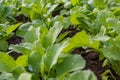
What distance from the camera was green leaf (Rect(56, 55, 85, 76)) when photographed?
1.28 meters

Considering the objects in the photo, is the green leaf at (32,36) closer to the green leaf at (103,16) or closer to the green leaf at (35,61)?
the green leaf at (35,61)

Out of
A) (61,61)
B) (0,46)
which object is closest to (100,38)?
(61,61)

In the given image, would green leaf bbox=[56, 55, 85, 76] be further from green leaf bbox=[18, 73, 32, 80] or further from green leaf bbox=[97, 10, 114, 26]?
green leaf bbox=[97, 10, 114, 26]

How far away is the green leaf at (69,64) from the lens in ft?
4.19

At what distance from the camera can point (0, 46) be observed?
224cm

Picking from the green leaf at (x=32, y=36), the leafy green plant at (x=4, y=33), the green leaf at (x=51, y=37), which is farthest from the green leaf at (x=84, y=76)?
the leafy green plant at (x=4, y=33)

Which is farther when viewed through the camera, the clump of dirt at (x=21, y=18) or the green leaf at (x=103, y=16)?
the clump of dirt at (x=21, y=18)

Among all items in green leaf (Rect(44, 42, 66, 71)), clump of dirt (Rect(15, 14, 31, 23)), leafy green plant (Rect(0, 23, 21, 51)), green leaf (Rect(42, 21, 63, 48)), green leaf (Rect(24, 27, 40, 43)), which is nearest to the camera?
green leaf (Rect(44, 42, 66, 71))

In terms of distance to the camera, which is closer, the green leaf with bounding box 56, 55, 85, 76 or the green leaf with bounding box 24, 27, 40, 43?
the green leaf with bounding box 56, 55, 85, 76

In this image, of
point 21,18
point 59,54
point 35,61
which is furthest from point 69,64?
point 21,18

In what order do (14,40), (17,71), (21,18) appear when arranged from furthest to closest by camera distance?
(21,18)
(14,40)
(17,71)

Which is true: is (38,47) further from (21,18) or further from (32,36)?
(21,18)

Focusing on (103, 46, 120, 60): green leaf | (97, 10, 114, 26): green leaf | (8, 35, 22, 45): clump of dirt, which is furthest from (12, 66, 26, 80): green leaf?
(8, 35, 22, 45): clump of dirt

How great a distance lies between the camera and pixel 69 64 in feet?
4.33
